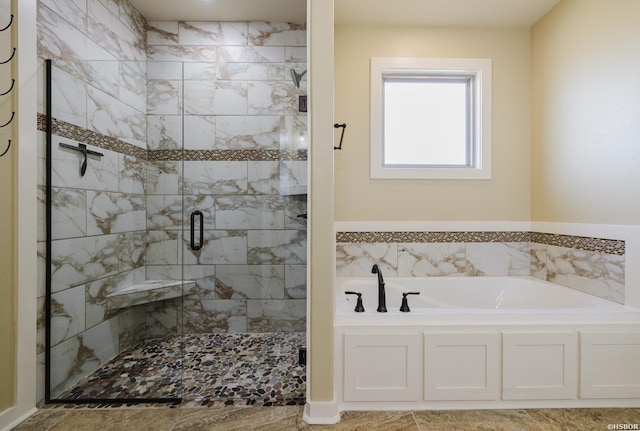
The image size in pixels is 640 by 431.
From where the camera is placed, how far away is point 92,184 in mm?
2164

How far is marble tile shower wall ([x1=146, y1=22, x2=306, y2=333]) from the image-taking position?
2309mm

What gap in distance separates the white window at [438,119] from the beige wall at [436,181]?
86 millimetres

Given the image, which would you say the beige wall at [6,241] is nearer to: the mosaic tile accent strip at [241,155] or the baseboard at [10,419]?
the baseboard at [10,419]

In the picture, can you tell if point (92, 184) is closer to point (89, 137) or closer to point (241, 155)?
point (89, 137)

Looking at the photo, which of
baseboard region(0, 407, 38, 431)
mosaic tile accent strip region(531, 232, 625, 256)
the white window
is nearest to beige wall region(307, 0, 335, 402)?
the white window

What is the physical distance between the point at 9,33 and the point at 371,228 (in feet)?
7.94

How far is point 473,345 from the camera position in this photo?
1.76 meters

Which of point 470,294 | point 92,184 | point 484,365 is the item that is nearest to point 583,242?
point 470,294

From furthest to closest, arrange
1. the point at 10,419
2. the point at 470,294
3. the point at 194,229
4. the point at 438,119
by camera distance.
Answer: the point at 438,119 < the point at 470,294 < the point at 194,229 < the point at 10,419

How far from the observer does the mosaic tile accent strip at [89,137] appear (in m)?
1.91

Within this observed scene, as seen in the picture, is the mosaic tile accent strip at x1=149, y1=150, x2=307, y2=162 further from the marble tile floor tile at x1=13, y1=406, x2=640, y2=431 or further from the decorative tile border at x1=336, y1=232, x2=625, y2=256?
the marble tile floor tile at x1=13, y1=406, x2=640, y2=431

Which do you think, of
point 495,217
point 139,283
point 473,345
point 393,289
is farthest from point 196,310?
point 495,217

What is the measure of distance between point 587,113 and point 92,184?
3.28m

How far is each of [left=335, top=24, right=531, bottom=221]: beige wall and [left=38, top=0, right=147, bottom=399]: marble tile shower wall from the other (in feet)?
5.02
